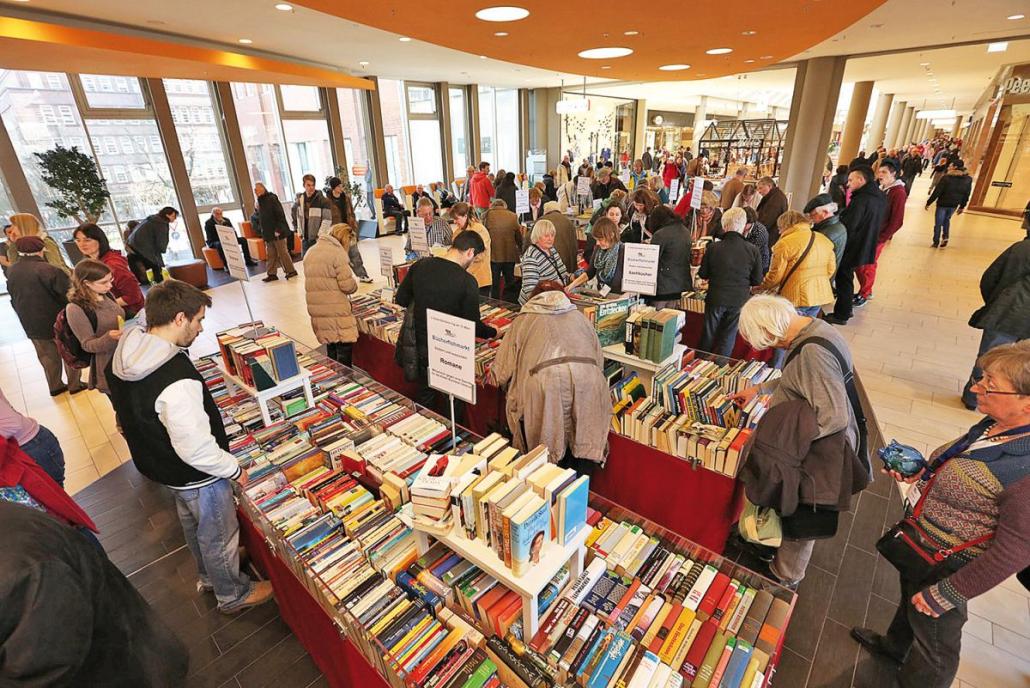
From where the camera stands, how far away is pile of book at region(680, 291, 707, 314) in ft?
16.1

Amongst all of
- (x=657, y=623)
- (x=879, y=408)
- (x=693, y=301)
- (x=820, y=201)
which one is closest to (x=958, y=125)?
(x=820, y=201)

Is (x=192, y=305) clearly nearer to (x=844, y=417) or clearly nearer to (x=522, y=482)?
(x=522, y=482)

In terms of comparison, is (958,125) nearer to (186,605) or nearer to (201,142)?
(201,142)

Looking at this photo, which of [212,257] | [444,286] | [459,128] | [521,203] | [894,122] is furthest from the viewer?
[894,122]

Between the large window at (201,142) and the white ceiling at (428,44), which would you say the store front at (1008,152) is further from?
the large window at (201,142)

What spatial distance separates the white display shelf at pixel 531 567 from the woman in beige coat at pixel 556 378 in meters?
0.81

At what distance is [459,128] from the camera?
15945mm

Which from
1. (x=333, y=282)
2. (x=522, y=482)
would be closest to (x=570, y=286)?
(x=333, y=282)

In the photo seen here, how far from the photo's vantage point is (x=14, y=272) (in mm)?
4195

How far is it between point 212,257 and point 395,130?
7191 mm

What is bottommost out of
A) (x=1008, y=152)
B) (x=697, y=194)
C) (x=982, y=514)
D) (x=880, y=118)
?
(x=982, y=514)

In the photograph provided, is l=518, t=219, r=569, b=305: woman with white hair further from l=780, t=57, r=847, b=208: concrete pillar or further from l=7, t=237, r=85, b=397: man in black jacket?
l=780, t=57, r=847, b=208: concrete pillar

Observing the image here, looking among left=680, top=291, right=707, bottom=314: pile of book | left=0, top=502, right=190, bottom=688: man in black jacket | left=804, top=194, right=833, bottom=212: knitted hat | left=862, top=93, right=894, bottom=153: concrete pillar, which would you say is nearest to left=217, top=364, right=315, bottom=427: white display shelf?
left=0, top=502, right=190, bottom=688: man in black jacket

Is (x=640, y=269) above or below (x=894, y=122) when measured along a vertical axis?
below
